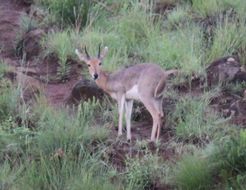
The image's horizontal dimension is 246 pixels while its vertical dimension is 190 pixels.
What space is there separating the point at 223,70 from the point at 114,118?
1848mm

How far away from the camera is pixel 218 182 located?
784 centimetres

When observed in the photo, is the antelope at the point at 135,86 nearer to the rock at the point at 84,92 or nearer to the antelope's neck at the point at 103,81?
the antelope's neck at the point at 103,81

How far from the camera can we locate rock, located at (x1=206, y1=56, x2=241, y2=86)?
10.7m

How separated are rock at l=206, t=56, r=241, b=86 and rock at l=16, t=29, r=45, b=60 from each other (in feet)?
11.6

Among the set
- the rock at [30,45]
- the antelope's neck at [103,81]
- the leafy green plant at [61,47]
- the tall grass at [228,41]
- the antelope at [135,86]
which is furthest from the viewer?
the rock at [30,45]

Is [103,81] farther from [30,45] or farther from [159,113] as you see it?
[30,45]

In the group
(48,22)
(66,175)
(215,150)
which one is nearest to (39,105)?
(66,175)

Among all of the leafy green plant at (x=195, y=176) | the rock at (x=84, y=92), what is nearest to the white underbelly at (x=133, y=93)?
the rock at (x=84, y=92)

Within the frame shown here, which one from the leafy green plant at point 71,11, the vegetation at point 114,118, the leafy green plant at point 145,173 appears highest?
the leafy green plant at point 71,11

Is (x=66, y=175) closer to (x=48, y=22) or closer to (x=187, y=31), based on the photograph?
(x=187, y=31)

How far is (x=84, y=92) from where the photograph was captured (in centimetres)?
1075

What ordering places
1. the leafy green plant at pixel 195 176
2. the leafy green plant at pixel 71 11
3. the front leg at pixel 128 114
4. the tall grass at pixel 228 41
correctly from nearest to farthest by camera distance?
the leafy green plant at pixel 195 176
the front leg at pixel 128 114
the tall grass at pixel 228 41
the leafy green plant at pixel 71 11

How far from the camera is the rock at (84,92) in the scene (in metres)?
10.7

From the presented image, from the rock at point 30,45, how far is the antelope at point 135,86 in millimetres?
2974
